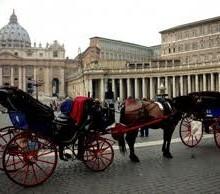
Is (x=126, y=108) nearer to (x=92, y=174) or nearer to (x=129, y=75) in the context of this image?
(x=92, y=174)

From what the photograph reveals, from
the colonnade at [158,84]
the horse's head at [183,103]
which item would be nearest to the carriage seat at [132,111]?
the horse's head at [183,103]

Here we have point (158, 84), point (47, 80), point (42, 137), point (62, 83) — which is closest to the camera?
point (42, 137)

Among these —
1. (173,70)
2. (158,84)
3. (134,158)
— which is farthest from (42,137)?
(158,84)

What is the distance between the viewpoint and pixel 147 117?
12766 mm

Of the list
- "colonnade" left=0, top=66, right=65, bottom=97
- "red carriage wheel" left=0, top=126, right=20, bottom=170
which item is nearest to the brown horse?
"red carriage wheel" left=0, top=126, right=20, bottom=170

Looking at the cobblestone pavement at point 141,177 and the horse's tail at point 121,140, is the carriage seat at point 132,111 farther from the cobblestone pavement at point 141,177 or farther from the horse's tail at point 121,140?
the cobblestone pavement at point 141,177

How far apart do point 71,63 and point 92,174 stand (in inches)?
6081

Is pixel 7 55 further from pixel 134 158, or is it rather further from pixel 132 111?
pixel 134 158

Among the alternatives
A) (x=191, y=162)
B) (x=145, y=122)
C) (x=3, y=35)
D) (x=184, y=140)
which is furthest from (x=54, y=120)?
(x=3, y=35)

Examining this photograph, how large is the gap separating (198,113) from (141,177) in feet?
16.4

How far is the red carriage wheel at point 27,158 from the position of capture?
30.8ft

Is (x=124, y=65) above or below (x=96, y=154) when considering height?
above

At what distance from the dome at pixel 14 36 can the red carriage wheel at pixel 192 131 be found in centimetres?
15757

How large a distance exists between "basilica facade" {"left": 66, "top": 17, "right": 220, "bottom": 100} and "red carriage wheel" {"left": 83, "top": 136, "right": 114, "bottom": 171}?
6986 centimetres
